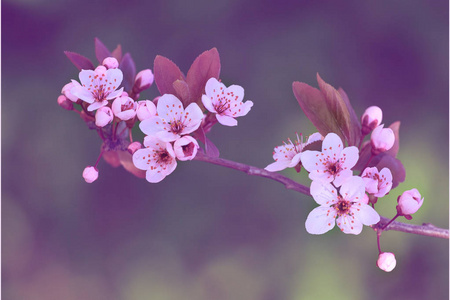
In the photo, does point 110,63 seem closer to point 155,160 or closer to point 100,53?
point 100,53

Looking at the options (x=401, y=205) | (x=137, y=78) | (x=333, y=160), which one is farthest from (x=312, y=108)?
(x=137, y=78)

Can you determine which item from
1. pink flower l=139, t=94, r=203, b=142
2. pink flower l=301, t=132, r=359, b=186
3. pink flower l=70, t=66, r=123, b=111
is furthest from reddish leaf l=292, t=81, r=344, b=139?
pink flower l=70, t=66, r=123, b=111

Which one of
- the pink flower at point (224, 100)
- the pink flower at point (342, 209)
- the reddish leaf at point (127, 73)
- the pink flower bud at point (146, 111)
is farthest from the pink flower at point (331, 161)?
the reddish leaf at point (127, 73)

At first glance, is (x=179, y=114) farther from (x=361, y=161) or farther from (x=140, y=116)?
(x=361, y=161)

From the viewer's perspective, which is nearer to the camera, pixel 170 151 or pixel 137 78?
pixel 170 151

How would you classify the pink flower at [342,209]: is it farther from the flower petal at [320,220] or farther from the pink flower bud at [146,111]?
the pink flower bud at [146,111]
